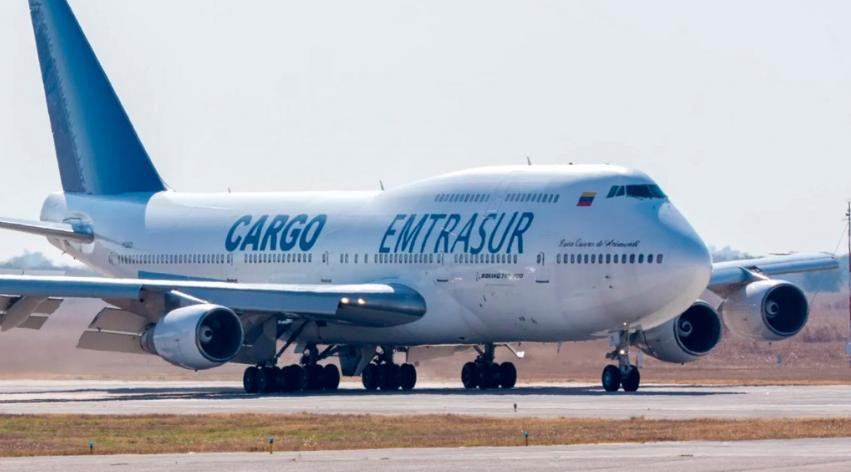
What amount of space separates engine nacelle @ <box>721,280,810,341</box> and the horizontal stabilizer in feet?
69.5

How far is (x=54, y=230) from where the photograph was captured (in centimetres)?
6222

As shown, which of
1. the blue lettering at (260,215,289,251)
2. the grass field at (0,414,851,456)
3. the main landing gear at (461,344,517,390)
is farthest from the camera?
the blue lettering at (260,215,289,251)

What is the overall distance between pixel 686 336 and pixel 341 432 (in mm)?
21925

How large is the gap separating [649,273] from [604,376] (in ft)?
9.31

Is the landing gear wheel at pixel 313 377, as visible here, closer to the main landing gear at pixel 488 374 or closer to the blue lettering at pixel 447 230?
the main landing gear at pixel 488 374

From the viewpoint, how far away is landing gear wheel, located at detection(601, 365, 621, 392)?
160 ft

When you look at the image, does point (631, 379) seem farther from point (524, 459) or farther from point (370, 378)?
point (524, 459)

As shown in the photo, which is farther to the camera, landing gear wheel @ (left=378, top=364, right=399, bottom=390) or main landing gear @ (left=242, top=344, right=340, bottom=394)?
landing gear wheel @ (left=378, top=364, right=399, bottom=390)

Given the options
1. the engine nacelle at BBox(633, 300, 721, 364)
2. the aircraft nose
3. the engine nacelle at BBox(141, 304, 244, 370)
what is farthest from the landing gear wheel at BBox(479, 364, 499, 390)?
the engine nacelle at BBox(141, 304, 244, 370)

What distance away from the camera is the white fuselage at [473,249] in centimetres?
4884

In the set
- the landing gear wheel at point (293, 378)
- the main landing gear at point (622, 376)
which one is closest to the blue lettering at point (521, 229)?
the main landing gear at point (622, 376)

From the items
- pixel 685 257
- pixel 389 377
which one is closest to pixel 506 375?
pixel 389 377

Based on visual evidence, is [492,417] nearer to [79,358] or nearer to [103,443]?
[103,443]

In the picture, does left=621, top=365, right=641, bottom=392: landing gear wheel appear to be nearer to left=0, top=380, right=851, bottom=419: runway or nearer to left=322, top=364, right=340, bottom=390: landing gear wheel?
left=0, top=380, right=851, bottom=419: runway
